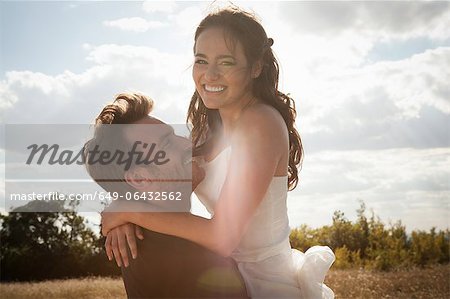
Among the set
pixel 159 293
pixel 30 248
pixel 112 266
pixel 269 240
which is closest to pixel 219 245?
pixel 159 293

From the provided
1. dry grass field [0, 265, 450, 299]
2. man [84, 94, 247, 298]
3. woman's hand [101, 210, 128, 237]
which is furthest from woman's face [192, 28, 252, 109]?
dry grass field [0, 265, 450, 299]

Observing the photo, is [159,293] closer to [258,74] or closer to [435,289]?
[258,74]

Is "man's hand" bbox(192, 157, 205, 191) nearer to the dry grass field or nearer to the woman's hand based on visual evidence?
the woman's hand

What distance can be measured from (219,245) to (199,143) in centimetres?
155

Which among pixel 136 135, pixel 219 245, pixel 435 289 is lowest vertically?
pixel 435 289

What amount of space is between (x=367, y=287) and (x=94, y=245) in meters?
11.7

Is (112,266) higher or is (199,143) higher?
(199,143)

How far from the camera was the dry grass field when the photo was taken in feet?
31.0

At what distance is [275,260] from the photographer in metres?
3.78

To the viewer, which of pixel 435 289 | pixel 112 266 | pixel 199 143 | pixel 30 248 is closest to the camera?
pixel 199 143

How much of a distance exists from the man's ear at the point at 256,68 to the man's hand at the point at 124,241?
1523mm

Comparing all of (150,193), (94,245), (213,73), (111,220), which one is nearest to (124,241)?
(111,220)

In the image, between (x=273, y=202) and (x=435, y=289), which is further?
(x=435, y=289)

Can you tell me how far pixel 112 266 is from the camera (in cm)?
1831
